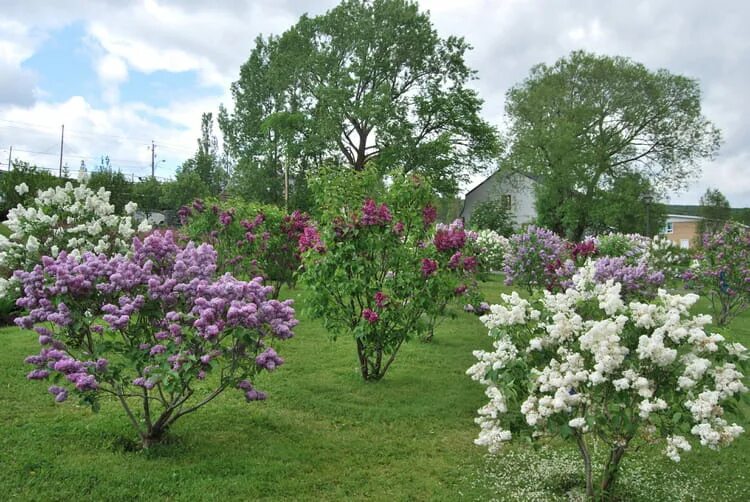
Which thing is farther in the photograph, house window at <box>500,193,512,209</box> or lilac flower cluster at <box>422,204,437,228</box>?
house window at <box>500,193,512,209</box>

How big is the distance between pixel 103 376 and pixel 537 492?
2.83m

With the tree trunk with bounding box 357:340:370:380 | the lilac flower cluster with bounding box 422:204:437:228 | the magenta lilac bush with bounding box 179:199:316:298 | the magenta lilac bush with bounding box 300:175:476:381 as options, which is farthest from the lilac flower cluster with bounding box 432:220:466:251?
the magenta lilac bush with bounding box 179:199:316:298

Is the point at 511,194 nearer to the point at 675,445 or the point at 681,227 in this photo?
the point at 681,227

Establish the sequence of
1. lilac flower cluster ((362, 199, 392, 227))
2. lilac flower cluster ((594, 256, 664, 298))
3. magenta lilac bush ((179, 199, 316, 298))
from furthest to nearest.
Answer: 1. magenta lilac bush ((179, 199, 316, 298))
2. lilac flower cluster ((594, 256, 664, 298))
3. lilac flower cluster ((362, 199, 392, 227))

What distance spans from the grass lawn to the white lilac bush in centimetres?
78

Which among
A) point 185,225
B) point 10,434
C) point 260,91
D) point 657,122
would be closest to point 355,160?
point 260,91

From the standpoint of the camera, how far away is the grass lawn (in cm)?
360

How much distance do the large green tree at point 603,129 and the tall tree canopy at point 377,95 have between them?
10.4 ft

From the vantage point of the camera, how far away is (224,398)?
17.5 ft

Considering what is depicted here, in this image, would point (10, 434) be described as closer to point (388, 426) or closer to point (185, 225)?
point (388, 426)

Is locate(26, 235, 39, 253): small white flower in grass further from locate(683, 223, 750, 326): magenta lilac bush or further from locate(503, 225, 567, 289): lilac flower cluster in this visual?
locate(683, 223, 750, 326): magenta lilac bush

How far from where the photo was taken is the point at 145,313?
376 cm

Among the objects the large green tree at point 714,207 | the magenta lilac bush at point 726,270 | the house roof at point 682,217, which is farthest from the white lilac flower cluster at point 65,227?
the house roof at point 682,217

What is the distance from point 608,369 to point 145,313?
2.82m
